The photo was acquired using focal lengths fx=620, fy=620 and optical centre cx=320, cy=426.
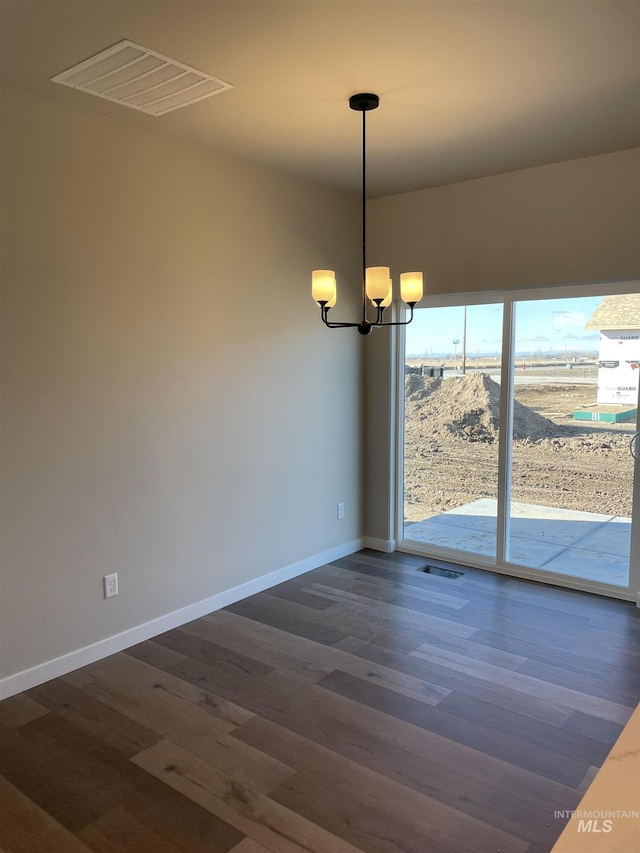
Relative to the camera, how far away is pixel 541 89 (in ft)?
9.27

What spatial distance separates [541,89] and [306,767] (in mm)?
3113

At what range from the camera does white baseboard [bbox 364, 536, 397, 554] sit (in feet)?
17.0

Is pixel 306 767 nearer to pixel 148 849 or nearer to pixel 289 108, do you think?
pixel 148 849

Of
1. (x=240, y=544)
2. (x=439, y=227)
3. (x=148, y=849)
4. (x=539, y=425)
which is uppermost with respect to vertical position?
(x=439, y=227)

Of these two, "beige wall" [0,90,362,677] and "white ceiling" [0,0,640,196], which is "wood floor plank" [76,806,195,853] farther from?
"white ceiling" [0,0,640,196]

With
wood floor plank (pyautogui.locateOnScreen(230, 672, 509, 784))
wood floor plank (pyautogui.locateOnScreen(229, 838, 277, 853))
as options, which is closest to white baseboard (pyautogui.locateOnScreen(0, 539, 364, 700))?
wood floor plank (pyautogui.locateOnScreen(230, 672, 509, 784))

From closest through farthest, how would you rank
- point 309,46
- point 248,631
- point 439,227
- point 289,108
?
1. point 309,46
2. point 289,108
3. point 248,631
4. point 439,227

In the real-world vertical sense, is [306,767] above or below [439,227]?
below

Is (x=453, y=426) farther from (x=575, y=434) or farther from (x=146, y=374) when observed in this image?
(x=146, y=374)

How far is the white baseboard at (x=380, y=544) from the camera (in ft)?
17.0

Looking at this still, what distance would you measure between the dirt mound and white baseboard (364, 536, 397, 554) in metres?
0.97

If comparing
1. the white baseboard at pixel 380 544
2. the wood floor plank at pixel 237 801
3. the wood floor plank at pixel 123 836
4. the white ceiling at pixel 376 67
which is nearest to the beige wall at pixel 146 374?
the white ceiling at pixel 376 67

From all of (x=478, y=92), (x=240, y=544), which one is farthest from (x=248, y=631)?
(x=478, y=92)

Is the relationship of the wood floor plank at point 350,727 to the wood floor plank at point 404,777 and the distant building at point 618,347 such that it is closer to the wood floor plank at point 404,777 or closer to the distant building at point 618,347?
the wood floor plank at point 404,777
